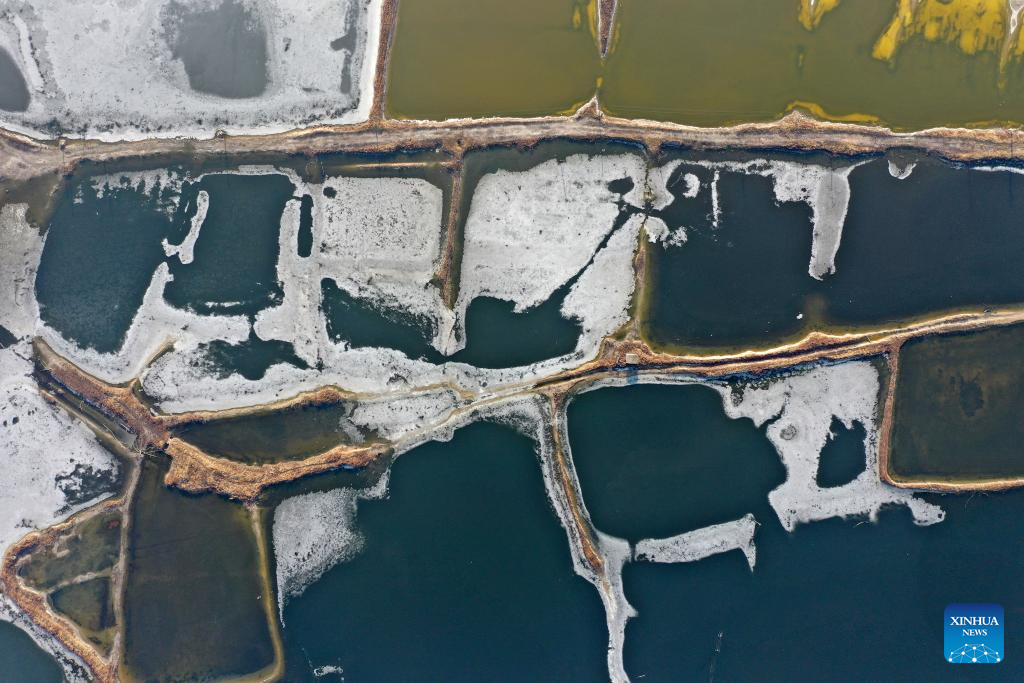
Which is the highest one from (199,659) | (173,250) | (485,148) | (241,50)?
(241,50)

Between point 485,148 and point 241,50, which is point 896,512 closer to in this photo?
point 485,148

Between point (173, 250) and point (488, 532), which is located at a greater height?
point (173, 250)

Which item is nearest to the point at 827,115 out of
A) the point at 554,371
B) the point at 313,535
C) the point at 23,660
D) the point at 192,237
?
the point at 554,371

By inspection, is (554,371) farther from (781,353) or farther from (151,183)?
(151,183)

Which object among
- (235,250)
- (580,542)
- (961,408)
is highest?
(235,250)

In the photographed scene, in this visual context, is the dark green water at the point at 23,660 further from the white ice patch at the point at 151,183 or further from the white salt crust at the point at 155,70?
the white salt crust at the point at 155,70

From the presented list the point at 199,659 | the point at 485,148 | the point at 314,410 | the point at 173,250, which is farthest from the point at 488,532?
the point at 173,250

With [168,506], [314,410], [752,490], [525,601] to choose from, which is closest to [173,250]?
[314,410]
